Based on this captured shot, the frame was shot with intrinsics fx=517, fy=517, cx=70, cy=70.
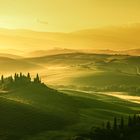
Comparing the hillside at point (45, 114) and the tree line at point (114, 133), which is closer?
the tree line at point (114, 133)

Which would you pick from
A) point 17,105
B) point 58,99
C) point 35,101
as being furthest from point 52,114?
point 58,99

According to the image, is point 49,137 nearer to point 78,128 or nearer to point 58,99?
point 78,128

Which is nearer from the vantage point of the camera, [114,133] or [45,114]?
[114,133]

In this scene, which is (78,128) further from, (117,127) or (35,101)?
(35,101)

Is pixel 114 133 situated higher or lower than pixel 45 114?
lower

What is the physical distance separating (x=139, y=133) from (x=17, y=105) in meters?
41.6

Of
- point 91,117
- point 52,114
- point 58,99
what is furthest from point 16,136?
point 58,99

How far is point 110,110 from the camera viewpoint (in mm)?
187750

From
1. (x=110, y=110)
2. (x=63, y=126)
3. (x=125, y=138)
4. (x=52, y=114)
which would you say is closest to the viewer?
(x=125, y=138)

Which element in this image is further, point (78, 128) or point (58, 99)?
point (58, 99)

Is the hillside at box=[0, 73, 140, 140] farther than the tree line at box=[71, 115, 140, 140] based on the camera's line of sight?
Yes

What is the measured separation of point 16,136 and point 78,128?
789 inches

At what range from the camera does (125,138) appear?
125 m

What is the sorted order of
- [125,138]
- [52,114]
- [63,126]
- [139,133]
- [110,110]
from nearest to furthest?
[125,138] → [139,133] → [63,126] → [52,114] → [110,110]
